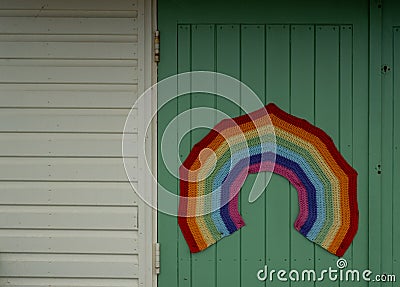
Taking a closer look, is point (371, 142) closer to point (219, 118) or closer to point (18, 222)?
point (219, 118)

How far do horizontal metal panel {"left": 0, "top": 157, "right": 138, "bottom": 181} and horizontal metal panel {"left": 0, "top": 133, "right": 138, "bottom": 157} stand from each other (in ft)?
0.10

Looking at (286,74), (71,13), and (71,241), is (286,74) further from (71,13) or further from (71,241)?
(71,241)

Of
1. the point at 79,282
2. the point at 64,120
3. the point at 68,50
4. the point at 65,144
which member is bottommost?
the point at 79,282

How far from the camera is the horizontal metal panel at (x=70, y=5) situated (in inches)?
147

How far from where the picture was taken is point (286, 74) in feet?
12.3

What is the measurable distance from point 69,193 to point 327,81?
4.53ft

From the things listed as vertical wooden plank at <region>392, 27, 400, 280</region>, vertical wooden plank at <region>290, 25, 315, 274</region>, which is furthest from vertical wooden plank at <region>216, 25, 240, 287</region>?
vertical wooden plank at <region>392, 27, 400, 280</region>

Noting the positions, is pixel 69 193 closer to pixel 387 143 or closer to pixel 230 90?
pixel 230 90

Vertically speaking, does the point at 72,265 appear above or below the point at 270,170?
below

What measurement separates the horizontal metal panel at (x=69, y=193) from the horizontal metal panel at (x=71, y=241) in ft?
0.48

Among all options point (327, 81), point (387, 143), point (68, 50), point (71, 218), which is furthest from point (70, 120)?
point (387, 143)

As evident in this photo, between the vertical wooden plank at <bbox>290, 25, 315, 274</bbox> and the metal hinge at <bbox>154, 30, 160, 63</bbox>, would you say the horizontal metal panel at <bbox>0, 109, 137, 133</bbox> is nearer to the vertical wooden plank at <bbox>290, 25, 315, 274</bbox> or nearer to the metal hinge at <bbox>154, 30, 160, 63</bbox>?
the metal hinge at <bbox>154, 30, 160, 63</bbox>

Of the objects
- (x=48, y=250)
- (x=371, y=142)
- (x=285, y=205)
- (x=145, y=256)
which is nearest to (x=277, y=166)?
(x=285, y=205)

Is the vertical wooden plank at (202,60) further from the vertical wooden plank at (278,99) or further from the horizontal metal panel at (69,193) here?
the horizontal metal panel at (69,193)
